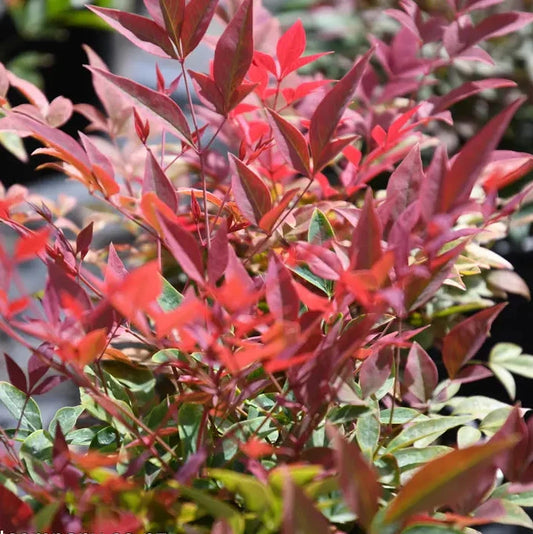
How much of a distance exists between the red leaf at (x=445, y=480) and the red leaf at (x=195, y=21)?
1.12 ft

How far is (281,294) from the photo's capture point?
0.45 metres

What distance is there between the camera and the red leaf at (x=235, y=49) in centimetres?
50

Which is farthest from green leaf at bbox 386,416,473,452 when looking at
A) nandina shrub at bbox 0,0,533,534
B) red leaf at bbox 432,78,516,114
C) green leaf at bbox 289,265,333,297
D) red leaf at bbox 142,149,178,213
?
red leaf at bbox 432,78,516,114

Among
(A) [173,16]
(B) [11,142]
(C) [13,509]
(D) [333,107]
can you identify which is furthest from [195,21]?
(B) [11,142]

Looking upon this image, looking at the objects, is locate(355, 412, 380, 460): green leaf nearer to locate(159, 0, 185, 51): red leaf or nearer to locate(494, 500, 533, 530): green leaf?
locate(494, 500, 533, 530): green leaf

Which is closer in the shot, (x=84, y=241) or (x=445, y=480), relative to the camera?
(x=445, y=480)

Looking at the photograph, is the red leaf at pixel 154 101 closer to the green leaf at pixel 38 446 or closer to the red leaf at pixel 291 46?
the red leaf at pixel 291 46

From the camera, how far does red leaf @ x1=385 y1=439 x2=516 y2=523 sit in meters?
0.33

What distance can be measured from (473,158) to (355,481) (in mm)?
177

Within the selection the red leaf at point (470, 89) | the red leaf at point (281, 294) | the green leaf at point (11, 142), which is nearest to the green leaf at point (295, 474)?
the red leaf at point (281, 294)

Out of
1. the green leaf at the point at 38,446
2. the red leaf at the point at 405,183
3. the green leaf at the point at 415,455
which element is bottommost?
the green leaf at the point at 415,455

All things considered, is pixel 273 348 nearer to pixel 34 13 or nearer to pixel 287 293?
pixel 287 293

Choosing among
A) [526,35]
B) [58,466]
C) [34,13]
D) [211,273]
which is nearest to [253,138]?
[211,273]

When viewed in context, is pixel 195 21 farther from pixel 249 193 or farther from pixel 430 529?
pixel 430 529
